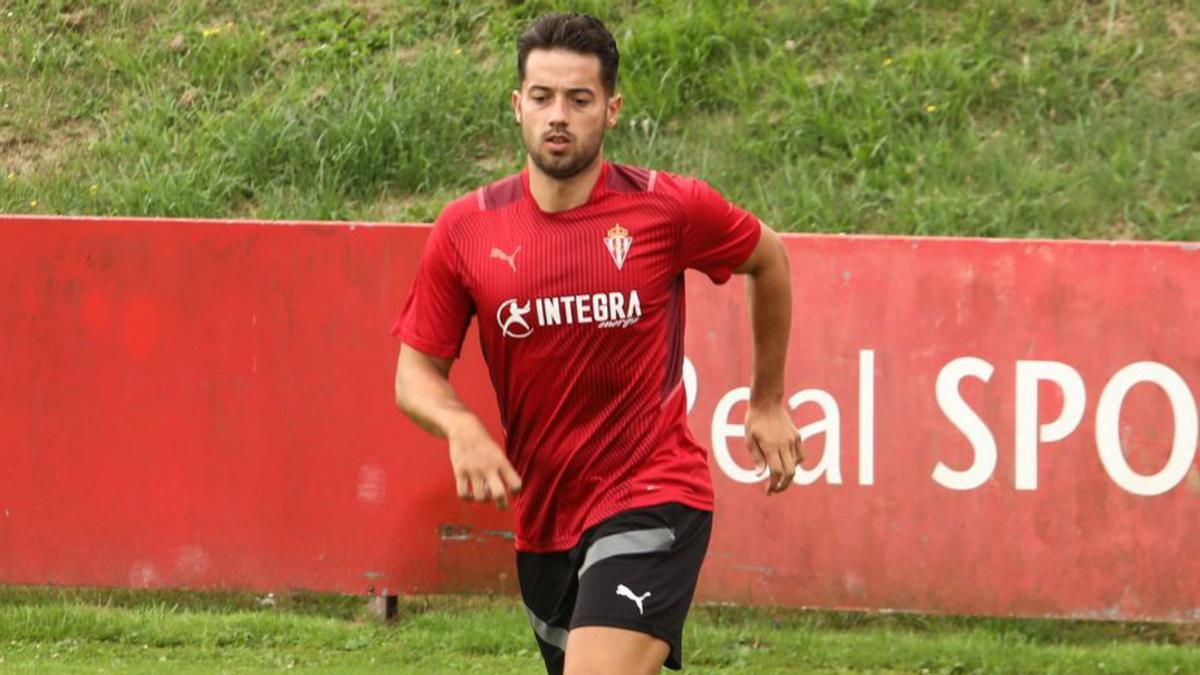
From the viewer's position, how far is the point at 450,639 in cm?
818

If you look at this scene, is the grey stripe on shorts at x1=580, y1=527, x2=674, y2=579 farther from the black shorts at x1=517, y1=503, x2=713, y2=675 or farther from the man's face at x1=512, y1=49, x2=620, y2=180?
the man's face at x1=512, y1=49, x2=620, y2=180

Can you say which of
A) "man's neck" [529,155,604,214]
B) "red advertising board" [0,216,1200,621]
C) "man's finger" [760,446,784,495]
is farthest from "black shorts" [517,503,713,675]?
"red advertising board" [0,216,1200,621]

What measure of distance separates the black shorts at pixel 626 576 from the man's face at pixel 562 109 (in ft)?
2.97

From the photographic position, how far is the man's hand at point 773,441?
5.20 metres

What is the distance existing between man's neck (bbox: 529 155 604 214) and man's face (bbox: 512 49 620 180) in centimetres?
8

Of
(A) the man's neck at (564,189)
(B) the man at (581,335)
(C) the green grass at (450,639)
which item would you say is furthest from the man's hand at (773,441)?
(C) the green grass at (450,639)

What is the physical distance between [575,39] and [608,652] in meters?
1.51

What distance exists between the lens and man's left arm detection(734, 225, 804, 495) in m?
5.20

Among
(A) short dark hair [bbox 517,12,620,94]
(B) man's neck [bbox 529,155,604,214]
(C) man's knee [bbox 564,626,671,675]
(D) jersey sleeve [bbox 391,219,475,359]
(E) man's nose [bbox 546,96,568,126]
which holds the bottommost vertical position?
(C) man's knee [bbox 564,626,671,675]

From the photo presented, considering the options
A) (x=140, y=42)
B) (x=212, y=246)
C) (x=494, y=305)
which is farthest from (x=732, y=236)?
(x=140, y=42)

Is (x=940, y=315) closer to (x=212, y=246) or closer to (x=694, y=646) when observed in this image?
(x=694, y=646)

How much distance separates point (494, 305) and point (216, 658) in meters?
3.58

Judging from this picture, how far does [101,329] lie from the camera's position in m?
8.55

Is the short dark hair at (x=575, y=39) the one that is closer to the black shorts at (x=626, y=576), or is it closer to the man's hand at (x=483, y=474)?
the man's hand at (x=483, y=474)
